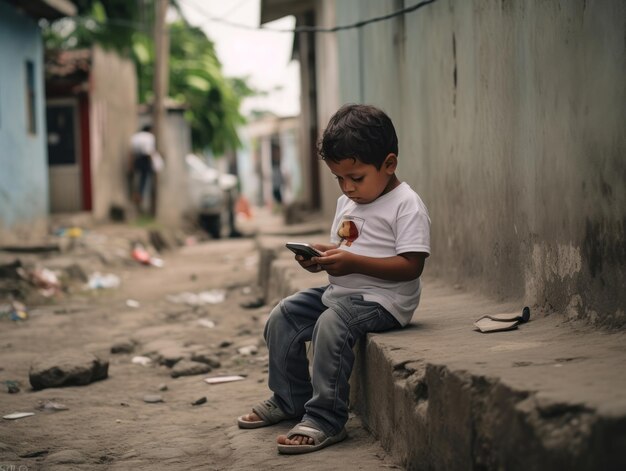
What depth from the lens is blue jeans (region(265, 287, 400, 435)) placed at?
121 inches

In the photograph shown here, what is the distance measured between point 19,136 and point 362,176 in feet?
33.1

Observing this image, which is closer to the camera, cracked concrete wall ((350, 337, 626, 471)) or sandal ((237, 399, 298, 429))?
cracked concrete wall ((350, 337, 626, 471))

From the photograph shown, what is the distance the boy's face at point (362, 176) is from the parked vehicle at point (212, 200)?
15350mm

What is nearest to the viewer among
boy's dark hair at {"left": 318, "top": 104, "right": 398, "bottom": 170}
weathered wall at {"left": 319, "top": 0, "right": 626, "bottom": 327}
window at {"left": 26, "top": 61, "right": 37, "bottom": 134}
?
weathered wall at {"left": 319, "top": 0, "right": 626, "bottom": 327}

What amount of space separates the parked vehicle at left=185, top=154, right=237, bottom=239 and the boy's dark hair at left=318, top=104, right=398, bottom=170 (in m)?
15.4

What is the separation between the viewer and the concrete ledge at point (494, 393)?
1802mm

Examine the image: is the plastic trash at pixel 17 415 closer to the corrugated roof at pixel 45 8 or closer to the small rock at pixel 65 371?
the small rock at pixel 65 371

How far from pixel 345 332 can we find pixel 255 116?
55.7 m

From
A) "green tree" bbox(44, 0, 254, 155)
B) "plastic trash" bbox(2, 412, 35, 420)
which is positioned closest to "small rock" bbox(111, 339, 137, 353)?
"plastic trash" bbox(2, 412, 35, 420)

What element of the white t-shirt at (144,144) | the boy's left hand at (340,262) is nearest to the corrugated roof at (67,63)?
the white t-shirt at (144,144)

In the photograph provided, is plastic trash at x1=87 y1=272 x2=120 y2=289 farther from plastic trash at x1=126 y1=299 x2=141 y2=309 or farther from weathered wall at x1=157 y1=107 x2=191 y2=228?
weathered wall at x1=157 y1=107 x2=191 y2=228

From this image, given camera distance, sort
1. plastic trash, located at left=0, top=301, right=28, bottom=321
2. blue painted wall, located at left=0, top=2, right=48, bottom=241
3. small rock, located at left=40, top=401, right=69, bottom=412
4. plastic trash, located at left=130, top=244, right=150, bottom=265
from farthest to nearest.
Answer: plastic trash, located at left=130, top=244, right=150, bottom=265 → blue painted wall, located at left=0, top=2, right=48, bottom=241 → plastic trash, located at left=0, top=301, right=28, bottom=321 → small rock, located at left=40, top=401, right=69, bottom=412

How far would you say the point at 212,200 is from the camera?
60.5 feet

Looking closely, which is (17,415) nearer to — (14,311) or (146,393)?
(146,393)
